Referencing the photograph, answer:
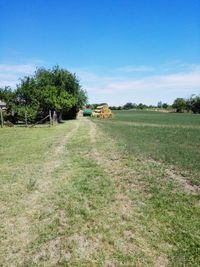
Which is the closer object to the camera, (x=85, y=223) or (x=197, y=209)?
(x=85, y=223)

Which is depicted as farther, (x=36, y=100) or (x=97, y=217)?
(x=36, y=100)

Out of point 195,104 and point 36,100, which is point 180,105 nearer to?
point 195,104

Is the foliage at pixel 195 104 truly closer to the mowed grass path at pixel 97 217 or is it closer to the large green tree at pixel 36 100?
the large green tree at pixel 36 100

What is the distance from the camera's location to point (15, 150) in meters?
12.7

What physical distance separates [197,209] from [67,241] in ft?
8.57

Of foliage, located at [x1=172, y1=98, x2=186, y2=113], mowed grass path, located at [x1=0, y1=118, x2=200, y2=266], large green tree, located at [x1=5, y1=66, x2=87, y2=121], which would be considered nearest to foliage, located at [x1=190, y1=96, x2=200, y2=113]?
→ foliage, located at [x1=172, y1=98, x2=186, y2=113]

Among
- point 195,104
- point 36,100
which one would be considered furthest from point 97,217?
point 195,104

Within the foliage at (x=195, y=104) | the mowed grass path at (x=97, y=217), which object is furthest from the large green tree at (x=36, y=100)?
the foliage at (x=195, y=104)

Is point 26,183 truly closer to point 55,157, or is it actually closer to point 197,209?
point 55,157

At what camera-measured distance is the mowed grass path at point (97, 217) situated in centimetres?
388

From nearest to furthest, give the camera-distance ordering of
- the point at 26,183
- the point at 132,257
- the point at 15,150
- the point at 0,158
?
1. the point at 132,257
2. the point at 26,183
3. the point at 0,158
4. the point at 15,150

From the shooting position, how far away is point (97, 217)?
509 cm

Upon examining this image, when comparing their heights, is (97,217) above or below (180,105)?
below

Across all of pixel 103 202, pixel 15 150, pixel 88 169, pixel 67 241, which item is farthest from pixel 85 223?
pixel 15 150
